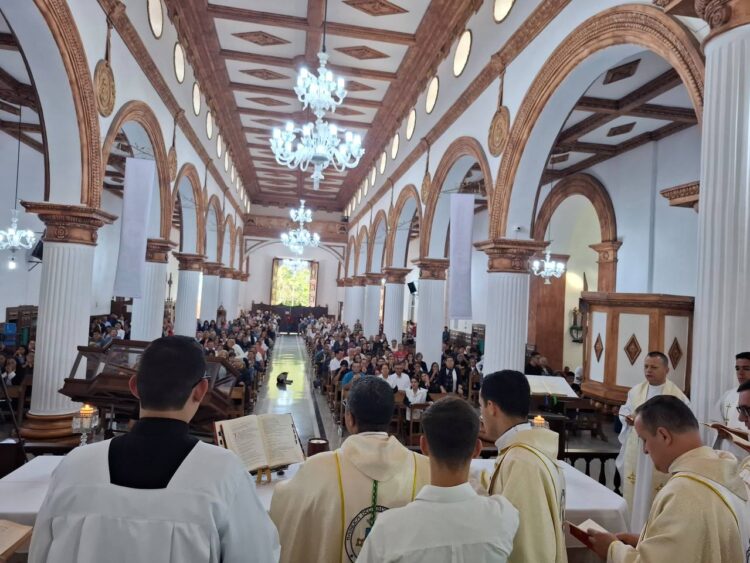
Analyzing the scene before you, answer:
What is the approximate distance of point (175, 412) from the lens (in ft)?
5.51

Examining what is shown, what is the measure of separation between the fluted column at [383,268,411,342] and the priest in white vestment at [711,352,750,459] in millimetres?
12740

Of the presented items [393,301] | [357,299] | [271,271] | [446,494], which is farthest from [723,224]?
[271,271]

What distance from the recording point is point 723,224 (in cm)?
377

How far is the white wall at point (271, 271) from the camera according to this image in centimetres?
3594

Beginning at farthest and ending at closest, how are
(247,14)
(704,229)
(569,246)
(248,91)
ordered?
(569,246) → (248,91) → (247,14) → (704,229)

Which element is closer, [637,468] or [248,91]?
[637,468]

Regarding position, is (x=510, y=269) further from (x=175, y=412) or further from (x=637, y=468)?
(x=175, y=412)

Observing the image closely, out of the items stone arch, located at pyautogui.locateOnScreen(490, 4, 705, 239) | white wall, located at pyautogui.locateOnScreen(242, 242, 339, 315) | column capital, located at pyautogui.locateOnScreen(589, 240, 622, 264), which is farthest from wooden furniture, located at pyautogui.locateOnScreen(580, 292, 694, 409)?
white wall, located at pyautogui.locateOnScreen(242, 242, 339, 315)

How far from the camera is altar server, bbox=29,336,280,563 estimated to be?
1.56 m

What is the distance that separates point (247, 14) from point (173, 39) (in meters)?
1.66

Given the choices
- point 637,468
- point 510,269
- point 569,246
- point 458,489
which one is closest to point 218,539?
point 458,489

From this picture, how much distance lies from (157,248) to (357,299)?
1422 cm

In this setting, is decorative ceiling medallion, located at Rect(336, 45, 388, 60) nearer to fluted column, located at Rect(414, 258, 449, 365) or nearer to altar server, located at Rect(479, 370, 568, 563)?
fluted column, located at Rect(414, 258, 449, 365)

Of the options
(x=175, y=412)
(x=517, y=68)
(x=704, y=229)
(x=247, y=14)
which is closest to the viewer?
(x=175, y=412)
